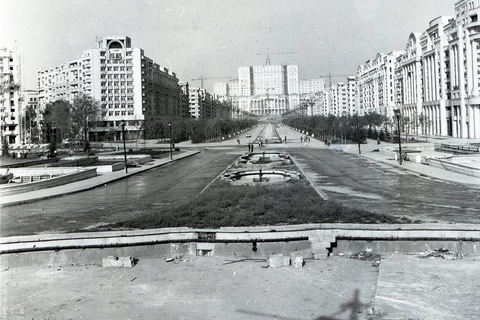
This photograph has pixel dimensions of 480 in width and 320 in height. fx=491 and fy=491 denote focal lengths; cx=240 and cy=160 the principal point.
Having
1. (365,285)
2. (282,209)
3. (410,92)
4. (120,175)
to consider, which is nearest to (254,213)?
(282,209)

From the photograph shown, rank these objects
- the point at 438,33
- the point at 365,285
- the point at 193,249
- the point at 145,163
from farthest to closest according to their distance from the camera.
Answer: the point at 438,33 → the point at 145,163 → the point at 193,249 → the point at 365,285

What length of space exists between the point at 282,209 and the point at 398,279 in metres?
6.77

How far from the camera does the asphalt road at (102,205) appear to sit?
16.9 meters

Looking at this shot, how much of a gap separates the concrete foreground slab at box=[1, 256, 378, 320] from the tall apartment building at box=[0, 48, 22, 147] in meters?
88.1

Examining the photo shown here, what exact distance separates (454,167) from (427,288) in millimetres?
22701

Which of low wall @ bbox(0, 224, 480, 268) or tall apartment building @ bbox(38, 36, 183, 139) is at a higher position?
tall apartment building @ bbox(38, 36, 183, 139)

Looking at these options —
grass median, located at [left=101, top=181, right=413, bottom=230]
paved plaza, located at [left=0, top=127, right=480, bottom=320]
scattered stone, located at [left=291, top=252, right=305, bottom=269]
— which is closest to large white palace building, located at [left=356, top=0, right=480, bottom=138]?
→ grass median, located at [left=101, top=181, right=413, bottom=230]

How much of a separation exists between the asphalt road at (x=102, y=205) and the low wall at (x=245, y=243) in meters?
3.92

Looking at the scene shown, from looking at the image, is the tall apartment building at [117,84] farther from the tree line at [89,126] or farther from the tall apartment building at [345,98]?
the tall apartment building at [345,98]

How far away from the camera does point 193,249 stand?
12.0m

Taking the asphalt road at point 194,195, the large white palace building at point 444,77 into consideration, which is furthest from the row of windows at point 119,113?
the asphalt road at point 194,195

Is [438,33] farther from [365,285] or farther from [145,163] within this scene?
[365,285]

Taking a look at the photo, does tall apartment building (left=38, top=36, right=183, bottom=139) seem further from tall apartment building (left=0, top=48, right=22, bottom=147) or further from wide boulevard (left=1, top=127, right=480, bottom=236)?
wide boulevard (left=1, top=127, right=480, bottom=236)

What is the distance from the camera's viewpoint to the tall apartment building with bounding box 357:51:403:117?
116938 millimetres
